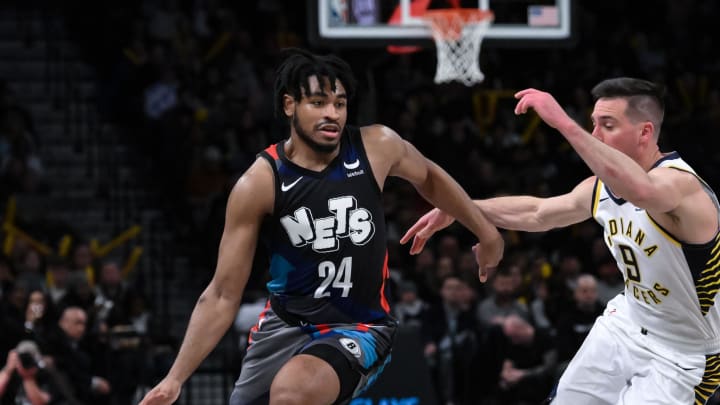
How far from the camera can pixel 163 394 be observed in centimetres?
571

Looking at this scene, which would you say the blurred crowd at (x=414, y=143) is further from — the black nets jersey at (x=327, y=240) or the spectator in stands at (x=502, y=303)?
the black nets jersey at (x=327, y=240)

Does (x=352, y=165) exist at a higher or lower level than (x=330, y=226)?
higher

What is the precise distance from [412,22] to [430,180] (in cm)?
463

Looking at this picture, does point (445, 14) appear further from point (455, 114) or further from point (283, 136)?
point (455, 114)

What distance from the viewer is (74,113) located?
1634 centimetres

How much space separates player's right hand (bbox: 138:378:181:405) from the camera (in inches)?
225

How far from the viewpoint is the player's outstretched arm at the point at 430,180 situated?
6.13 m

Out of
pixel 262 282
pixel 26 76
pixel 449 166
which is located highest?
pixel 26 76

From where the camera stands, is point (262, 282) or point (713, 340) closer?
point (713, 340)

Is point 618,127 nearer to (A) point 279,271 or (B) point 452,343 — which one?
(A) point 279,271

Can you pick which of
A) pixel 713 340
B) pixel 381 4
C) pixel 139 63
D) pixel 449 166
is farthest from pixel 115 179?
pixel 713 340

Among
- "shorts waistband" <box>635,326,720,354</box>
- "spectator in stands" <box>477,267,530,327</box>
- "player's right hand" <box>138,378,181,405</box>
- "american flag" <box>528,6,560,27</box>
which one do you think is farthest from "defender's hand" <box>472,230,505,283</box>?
"spectator in stands" <box>477,267,530,327</box>

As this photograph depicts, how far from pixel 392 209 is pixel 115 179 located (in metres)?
3.41

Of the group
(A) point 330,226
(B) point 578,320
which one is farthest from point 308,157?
(B) point 578,320
